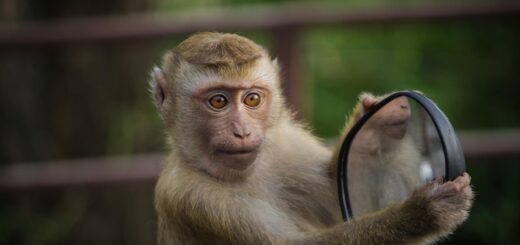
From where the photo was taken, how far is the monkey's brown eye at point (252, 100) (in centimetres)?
418

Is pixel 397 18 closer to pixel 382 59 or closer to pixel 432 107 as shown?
pixel 382 59

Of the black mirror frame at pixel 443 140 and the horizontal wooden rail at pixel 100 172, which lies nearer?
the black mirror frame at pixel 443 140

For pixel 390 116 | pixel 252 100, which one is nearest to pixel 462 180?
pixel 390 116

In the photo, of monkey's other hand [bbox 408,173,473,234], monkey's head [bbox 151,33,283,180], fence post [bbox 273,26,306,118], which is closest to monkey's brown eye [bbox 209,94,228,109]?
monkey's head [bbox 151,33,283,180]

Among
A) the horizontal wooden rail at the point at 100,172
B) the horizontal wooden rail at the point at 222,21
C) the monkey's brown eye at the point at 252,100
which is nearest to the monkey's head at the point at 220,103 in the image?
the monkey's brown eye at the point at 252,100

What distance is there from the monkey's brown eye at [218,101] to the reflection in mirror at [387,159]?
0.64 meters

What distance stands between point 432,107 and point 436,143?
0.75 feet

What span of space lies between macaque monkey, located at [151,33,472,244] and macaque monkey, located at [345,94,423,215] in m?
0.20

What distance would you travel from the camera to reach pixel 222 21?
708 centimetres

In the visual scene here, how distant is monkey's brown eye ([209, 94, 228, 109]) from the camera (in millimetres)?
4141

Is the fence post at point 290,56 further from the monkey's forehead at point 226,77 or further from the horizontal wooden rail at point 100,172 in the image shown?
the monkey's forehead at point 226,77

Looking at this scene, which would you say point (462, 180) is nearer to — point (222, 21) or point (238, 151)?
point (238, 151)

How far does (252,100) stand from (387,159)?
0.70 meters

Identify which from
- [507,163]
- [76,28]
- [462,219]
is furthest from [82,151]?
[462,219]
